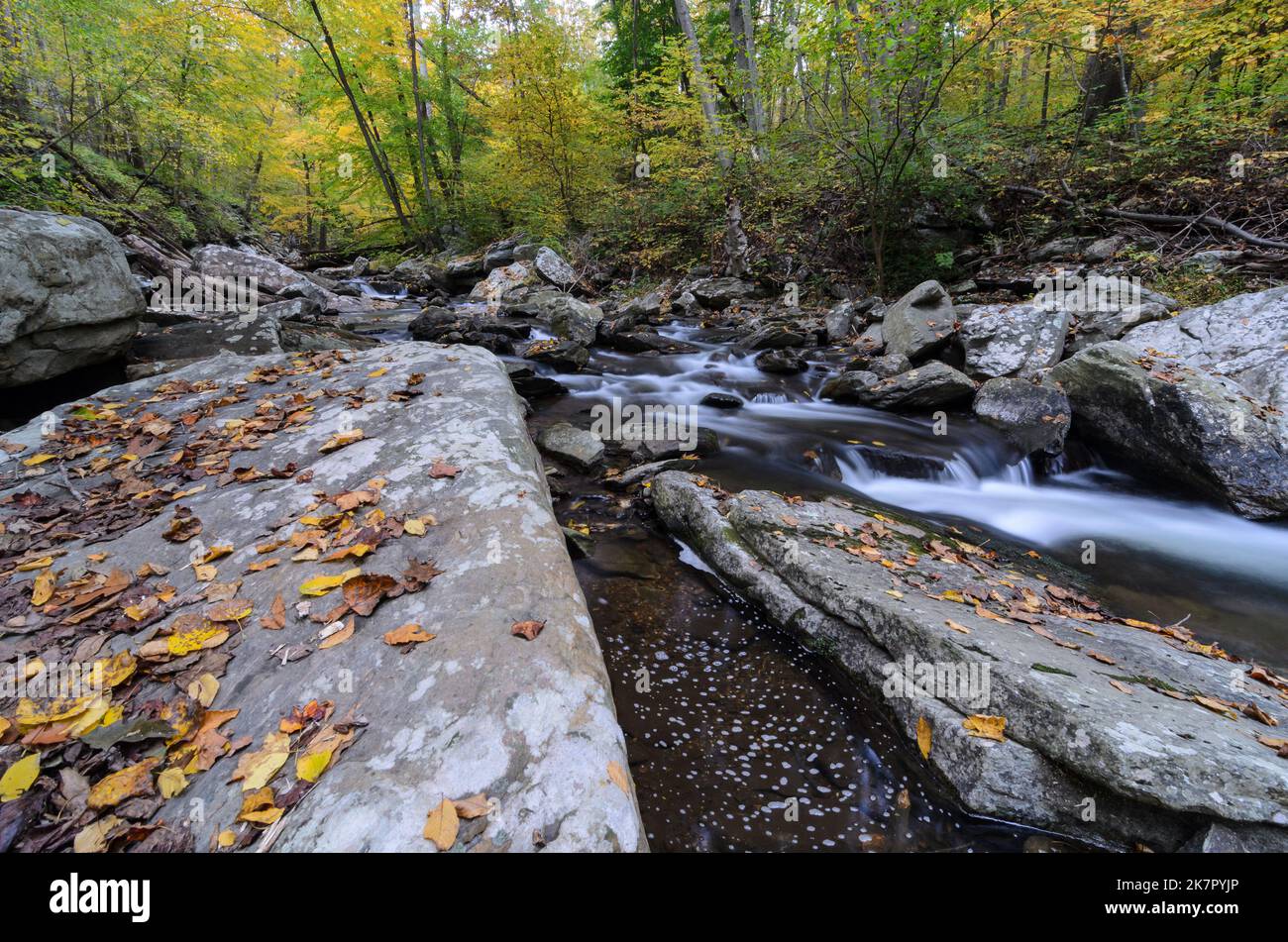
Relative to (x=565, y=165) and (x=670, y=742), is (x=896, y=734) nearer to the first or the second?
(x=670, y=742)

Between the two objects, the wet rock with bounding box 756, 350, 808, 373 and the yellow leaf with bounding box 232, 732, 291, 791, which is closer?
the yellow leaf with bounding box 232, 732, 291, 791

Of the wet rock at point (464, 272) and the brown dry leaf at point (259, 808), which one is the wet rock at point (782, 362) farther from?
the wet rock at point (464, 272)

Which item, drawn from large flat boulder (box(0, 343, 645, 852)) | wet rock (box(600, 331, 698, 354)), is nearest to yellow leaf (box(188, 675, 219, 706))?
large flat boulder (box(0, 343, 645, 852))

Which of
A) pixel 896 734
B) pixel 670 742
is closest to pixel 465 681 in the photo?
pixel 670 742

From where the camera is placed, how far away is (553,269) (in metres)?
15.4

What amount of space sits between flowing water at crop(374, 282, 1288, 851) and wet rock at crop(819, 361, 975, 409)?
272 millimetres

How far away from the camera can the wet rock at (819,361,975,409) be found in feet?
22.8

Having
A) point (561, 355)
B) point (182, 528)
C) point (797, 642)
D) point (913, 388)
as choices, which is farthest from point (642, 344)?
point (182, 528)

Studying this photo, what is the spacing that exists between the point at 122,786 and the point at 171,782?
0.13 meters

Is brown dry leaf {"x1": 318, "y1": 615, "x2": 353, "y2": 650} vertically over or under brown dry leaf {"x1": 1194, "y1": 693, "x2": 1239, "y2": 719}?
over

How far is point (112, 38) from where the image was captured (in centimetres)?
948

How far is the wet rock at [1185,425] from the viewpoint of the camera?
4797mm

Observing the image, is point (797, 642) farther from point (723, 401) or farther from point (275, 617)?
point (723, 401)

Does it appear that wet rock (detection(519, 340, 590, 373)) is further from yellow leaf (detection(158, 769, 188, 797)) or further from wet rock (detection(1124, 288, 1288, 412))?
yellow leaf (detection(158, 769, 188, 797))
